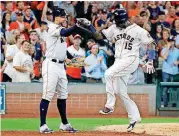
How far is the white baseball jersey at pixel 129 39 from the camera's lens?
9.53 m

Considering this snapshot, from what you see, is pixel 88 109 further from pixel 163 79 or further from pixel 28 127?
pixel 28 127

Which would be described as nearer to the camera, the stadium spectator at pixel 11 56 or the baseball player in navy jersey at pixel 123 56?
the baseball player in navy jersey at pixel 123 56

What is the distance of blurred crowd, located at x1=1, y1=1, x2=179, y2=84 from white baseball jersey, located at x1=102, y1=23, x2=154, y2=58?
3.82 meters

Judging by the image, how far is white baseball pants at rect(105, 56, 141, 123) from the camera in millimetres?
9484

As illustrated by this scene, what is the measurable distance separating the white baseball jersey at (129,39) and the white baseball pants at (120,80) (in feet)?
0.36

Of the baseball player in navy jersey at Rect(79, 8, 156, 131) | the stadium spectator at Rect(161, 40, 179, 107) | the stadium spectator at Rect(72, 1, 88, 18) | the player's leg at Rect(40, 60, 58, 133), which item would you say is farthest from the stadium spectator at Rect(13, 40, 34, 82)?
the baseball player in navy jersey at Rect(79, 8, 156, 131)

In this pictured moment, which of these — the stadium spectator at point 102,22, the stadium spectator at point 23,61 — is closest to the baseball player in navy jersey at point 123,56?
the stadium spectator at point 23,61

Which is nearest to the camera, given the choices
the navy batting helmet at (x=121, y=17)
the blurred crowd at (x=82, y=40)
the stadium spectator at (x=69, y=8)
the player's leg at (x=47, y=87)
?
the player's leg at (x=47, y=87)

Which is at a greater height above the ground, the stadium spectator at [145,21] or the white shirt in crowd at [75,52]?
the stadium spectator at [145,21]

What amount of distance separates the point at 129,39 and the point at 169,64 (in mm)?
5061

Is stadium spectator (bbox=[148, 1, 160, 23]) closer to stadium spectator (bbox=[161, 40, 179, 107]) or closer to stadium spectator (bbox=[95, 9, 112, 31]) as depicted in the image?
stadium spectator (bbox=[95, 9, 112, 31])

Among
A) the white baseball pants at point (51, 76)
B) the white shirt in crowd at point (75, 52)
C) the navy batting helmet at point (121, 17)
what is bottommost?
→ the white shirt in crowd at point (75, 52)

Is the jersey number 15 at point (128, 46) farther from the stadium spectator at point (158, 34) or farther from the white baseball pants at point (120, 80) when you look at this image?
the stadium spectator at point (158, 34)

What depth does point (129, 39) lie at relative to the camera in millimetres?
9523
